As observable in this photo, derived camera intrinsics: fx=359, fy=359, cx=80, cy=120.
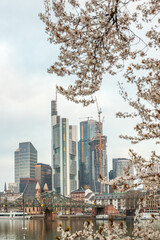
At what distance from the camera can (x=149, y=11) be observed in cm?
913

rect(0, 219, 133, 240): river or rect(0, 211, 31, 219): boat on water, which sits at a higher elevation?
rect(0, 219, 133, 240): river

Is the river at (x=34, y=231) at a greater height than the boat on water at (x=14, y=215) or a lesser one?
greater

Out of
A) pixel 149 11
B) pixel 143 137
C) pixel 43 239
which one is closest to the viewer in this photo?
pixel 143 137

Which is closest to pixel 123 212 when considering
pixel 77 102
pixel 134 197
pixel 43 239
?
pixel 134 197

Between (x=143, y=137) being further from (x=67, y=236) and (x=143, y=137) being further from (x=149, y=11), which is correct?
(x=149, y=11)

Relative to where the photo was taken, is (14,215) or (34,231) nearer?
(34,231)

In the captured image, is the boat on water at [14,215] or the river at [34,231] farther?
the boat on water at [14,215]

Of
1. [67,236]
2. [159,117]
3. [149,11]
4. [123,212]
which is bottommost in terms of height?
[123,212]

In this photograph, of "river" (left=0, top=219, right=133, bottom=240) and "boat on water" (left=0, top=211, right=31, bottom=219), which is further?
"boat on water" (left=0, top=211, right=31, bottom=219)

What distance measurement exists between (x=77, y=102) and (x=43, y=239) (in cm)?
4566

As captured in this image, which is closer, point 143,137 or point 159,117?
point 159,117

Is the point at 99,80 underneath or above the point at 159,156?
above

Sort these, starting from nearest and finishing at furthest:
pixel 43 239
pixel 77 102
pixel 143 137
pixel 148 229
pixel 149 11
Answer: pixel 148 229 < pixel 143 137 < pixel 149 11 < pixel 77 102 < pixel 43 239

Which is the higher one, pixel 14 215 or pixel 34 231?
pixel 34 231
